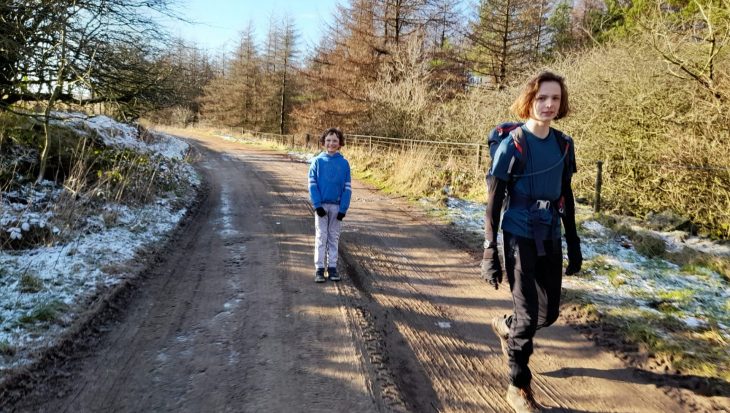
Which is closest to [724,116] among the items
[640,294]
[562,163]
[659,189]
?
[659,189]

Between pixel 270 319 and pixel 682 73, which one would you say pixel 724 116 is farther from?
pixel 270 319

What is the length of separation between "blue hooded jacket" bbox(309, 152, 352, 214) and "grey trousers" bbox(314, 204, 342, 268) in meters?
0.10

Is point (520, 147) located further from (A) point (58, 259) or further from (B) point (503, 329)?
(A) point (58, 259)

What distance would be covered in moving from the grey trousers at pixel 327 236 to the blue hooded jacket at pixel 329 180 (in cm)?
10

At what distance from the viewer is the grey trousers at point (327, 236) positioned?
4.79 metres

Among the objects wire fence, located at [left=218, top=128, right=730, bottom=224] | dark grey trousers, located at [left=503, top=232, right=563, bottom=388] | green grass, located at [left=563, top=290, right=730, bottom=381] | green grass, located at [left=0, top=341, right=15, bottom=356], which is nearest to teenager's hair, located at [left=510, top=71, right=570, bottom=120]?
dark grey trousers, located at [left=503, top=232, right=563, bottom=388]

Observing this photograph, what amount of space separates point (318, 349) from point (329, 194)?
1.99 m

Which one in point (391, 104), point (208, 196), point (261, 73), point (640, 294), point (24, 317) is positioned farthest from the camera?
point (261, 73)

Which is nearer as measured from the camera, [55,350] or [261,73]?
[55,350]

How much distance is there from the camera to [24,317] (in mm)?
3379

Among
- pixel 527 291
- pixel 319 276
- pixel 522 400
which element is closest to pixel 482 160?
pixel 319 276

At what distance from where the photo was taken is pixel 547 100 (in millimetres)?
2469

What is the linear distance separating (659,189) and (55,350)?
10.6 meters

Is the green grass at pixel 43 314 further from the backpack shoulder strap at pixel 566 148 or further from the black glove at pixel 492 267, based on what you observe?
the backpack shoulder strap at pixel 566 148
